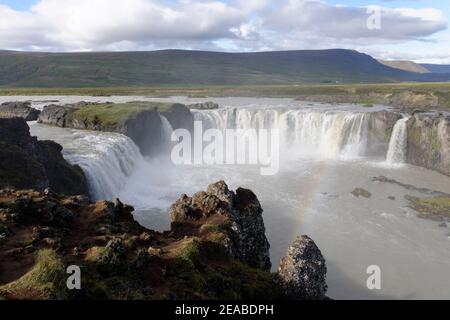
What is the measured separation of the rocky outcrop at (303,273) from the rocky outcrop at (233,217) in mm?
3396

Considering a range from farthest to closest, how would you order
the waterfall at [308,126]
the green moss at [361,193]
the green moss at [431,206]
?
the waterfall at [308,126], the green moss at [361,193], the green moss at [431,206]

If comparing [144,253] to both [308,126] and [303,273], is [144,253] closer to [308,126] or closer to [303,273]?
[303,273]

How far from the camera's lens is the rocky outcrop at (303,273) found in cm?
1884

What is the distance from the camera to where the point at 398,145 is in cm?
7188

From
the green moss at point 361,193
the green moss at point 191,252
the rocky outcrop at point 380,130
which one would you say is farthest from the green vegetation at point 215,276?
the rocky outcrop at point 380,130

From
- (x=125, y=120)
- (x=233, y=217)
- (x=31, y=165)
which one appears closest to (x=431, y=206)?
(x=233, y=217)

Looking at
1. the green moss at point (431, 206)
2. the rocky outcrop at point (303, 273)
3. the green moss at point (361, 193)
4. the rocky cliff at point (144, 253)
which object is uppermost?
the rocky cliff at point (144, 253)

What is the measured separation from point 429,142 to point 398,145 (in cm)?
547

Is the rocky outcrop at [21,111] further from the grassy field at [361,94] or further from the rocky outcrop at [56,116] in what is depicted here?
the grassy field at [361,94]

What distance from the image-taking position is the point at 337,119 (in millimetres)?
81125

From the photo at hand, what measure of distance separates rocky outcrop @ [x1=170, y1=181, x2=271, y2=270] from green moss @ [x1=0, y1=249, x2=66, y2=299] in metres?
9.07

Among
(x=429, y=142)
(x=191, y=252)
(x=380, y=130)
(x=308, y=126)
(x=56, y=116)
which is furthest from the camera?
(x=308, y=126)

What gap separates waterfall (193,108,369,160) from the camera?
77875 mm
